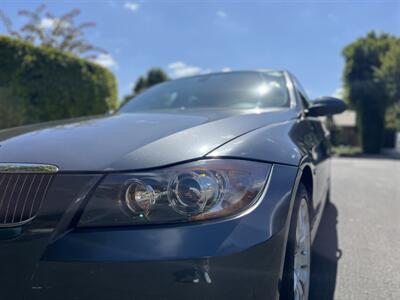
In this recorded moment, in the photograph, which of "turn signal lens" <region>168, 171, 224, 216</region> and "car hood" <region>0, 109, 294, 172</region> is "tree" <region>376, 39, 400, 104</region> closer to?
"car hood" <region>0, 109, 294, 172</region>

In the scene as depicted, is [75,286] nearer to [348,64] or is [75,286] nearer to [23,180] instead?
[23,180]

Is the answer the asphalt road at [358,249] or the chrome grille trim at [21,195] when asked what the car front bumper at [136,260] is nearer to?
the chrome grille trim at [21,195]

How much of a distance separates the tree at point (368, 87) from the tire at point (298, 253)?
2460 centimetres

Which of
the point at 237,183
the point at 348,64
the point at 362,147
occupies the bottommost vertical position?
the point at 362,147

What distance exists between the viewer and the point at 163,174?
1.44 m

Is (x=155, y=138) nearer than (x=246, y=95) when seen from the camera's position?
Yes

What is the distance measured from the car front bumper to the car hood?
0.67 feet

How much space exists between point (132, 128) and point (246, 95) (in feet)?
4.44

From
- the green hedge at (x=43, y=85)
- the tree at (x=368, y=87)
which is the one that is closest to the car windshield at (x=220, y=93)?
the green hedge at (x=43, y=85)

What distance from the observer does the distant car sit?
4.12ft

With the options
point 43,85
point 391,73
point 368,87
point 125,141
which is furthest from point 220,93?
point 368,87

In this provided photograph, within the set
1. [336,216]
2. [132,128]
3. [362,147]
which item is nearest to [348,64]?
[362,147]

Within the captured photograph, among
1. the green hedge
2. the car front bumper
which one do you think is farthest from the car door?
the green hedge

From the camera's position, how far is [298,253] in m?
2.00
